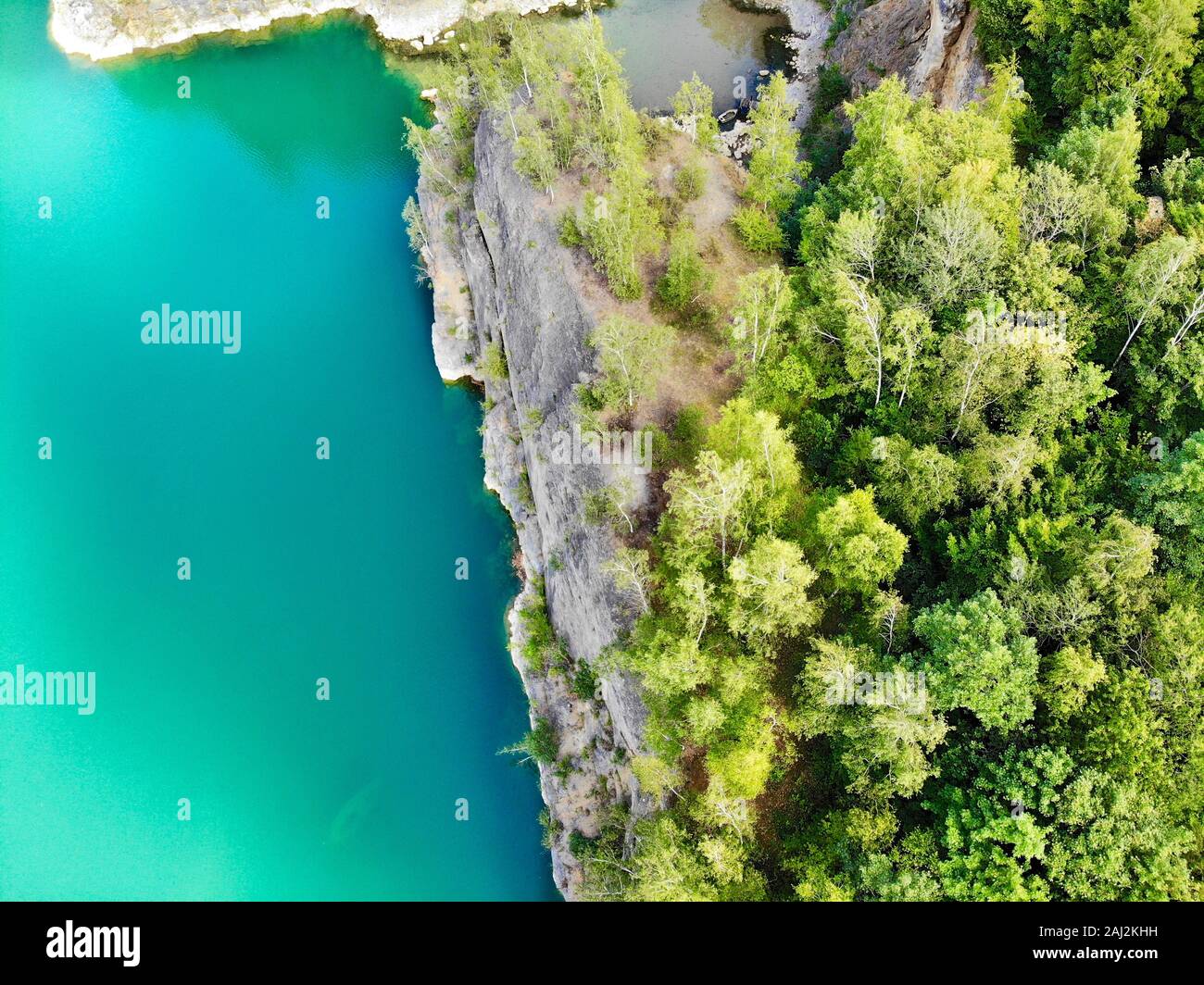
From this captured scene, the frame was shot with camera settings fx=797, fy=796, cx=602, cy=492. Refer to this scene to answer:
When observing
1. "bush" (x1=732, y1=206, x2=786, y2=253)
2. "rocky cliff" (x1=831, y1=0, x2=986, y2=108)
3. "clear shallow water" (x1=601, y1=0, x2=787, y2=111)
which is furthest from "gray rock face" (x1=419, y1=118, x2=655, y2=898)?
"rocky cliff" (x1=831, y1=0, x2=986, y2=108)

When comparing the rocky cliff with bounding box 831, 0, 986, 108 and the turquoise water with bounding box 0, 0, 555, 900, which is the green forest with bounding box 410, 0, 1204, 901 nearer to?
the rocky cliff with bounding box 831, 0, 986, 108

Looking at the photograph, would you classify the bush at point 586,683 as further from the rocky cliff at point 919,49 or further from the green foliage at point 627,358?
the rocky cliff at point 919,49

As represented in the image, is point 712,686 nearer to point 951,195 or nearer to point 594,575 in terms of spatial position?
point 594,575

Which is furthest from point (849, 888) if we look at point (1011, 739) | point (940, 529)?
point (940, 529)

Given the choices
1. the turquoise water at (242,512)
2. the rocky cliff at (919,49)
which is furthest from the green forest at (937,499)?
the turquoise water at (242,512)

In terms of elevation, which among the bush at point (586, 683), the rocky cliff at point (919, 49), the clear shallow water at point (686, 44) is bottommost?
the bush at point (586, 683)
